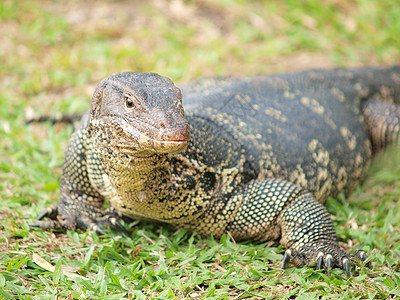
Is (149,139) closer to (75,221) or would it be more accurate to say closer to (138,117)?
(138,117)

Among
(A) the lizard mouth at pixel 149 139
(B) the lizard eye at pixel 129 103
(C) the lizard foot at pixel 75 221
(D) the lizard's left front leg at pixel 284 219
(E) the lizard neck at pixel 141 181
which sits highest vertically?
(B) the lizard eye at pixel 129 103

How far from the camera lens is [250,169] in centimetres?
451

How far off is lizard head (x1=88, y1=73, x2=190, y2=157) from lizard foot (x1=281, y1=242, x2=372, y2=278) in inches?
58.2

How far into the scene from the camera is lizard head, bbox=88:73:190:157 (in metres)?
3.31

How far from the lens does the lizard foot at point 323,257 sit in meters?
3.94

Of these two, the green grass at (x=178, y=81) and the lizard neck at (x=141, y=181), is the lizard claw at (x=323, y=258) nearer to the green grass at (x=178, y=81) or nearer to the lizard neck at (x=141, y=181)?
the green grass at (x=178, y=81)

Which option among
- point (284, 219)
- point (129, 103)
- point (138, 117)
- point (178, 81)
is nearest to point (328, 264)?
point (284, 219)

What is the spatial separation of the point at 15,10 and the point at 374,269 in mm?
6989

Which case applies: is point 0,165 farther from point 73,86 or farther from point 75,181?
point 73,86

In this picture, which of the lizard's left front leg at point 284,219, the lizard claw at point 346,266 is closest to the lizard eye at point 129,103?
the lizard's left front leg at point 284,219

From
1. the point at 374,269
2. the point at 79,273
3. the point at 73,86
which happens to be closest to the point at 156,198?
the point at 79,273

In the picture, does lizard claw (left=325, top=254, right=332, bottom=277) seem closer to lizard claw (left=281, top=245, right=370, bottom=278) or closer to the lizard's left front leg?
lizard claw (left=281, top=245, right=370, bottom=278)

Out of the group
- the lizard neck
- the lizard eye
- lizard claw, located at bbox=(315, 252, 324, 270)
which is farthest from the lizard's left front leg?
the lizard eye

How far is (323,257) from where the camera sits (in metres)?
4.00
